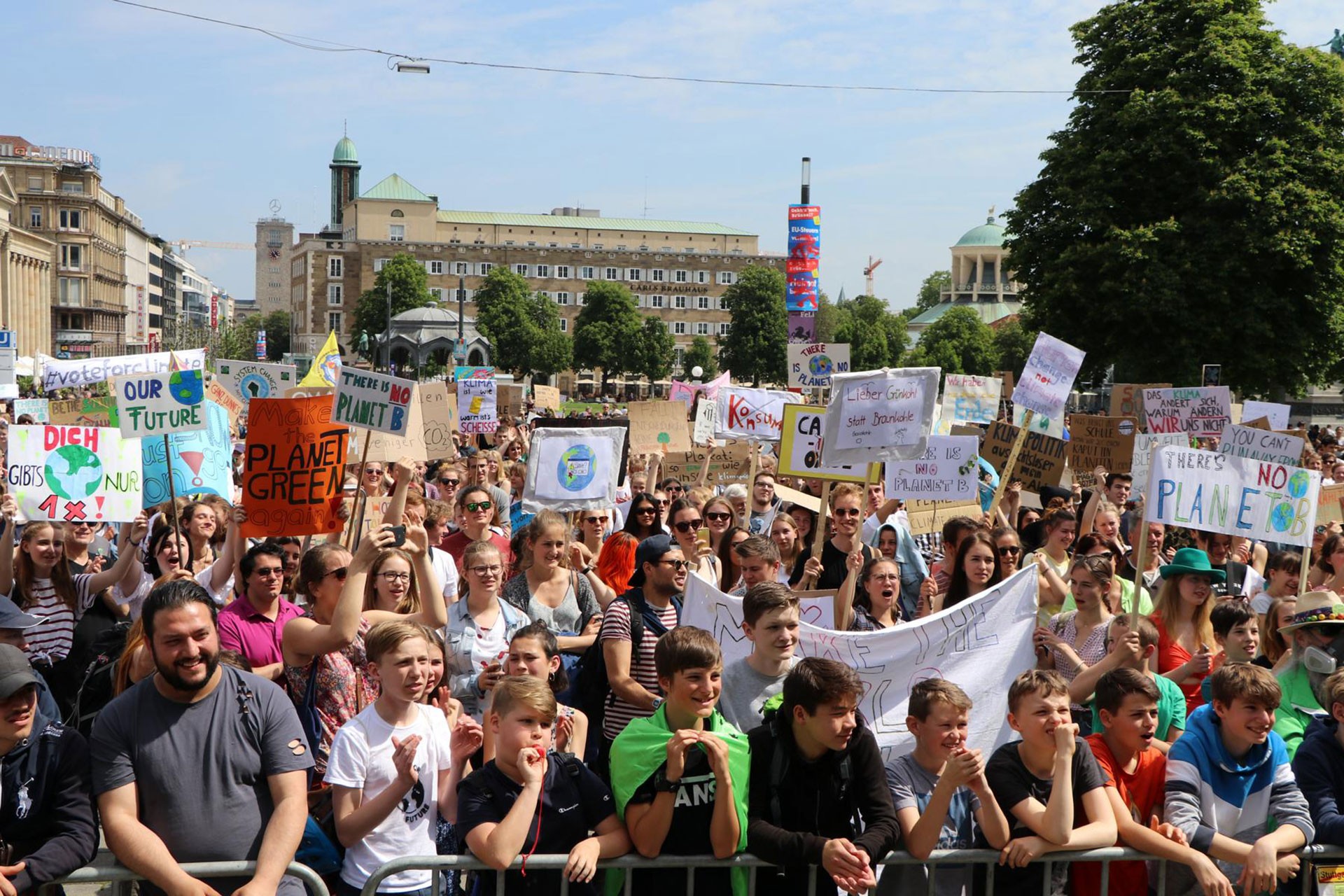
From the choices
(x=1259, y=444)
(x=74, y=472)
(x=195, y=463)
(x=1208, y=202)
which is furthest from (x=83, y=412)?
(x=1208, y=202)

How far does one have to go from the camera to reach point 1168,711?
5.30 metres

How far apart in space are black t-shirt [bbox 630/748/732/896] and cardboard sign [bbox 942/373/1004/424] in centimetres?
1152

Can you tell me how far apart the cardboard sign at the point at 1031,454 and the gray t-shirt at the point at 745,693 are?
303 inches

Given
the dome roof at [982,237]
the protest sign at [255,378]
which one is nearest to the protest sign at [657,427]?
the protest sign at [255,378]

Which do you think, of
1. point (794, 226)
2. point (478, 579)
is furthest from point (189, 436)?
point (794, 226)

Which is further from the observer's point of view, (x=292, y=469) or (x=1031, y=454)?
(x=1031, y=454)

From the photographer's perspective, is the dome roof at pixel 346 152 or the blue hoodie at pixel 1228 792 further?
the dome roof at pixel 346 152

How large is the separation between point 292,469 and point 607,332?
322 feet

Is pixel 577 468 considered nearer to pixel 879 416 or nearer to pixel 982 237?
pixel 879 416

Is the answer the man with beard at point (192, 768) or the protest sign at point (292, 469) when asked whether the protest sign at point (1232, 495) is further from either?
the man with beard at point (192, 768)

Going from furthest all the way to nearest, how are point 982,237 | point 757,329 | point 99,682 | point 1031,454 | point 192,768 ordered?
point 982,237
point 757,329
point 1031,454
point 99,682
point 192,768

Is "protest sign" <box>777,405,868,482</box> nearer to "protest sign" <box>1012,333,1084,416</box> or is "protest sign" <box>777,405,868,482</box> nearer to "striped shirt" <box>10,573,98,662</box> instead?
"protest sign" <box>1012,333,1084,416</box>

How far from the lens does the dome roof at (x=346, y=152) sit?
159 m

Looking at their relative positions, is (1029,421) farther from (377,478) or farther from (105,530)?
(105,530)
